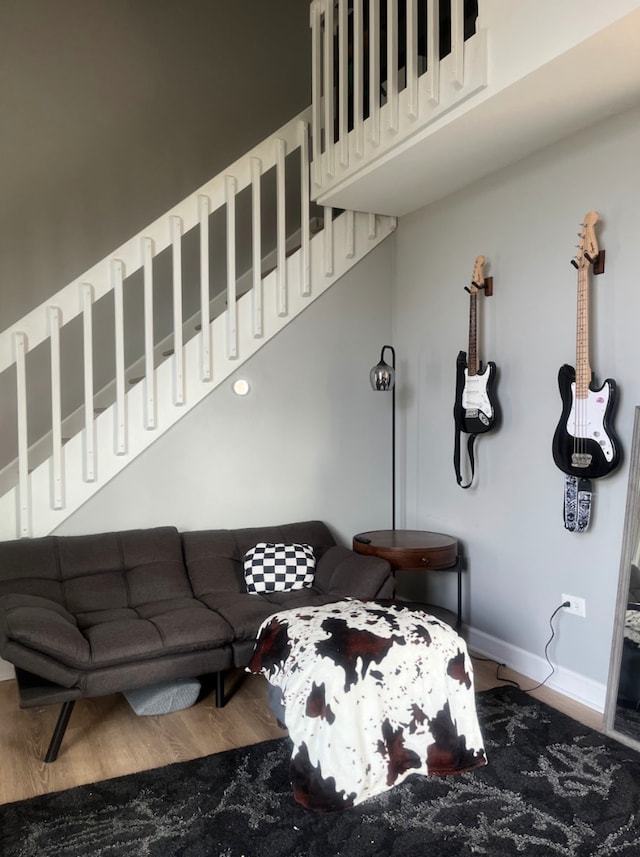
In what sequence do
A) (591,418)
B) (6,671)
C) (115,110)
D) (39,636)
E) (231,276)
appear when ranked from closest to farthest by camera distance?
(39,636) < (591,418) < (6,671) < (231,276) < (115,110)

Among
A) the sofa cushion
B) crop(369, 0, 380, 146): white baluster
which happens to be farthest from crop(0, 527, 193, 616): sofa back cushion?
crop(369, 0, 380, 146): white baluster

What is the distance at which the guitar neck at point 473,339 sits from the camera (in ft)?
11.5

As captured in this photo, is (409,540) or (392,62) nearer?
(392,62)

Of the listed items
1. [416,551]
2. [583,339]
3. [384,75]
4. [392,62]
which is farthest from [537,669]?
[384,75]

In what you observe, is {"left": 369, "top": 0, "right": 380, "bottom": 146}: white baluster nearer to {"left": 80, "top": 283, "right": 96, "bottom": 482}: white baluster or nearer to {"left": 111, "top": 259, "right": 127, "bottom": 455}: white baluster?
{"left": 111, "top": 259, "right": 127, "bottom": 455}: white baluster

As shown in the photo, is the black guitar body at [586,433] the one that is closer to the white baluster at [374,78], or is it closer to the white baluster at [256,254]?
the white baluster at [374,78]

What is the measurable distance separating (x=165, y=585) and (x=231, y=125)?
341 centimetres

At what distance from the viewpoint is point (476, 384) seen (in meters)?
3.50

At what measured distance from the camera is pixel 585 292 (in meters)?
2.86

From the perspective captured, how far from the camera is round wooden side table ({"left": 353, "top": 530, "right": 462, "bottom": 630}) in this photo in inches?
133

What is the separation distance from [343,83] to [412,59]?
65cm

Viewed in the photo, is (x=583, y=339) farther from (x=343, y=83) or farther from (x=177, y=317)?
(x=177, y=317)

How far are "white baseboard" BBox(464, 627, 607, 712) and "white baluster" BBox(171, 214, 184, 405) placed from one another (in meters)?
2.01

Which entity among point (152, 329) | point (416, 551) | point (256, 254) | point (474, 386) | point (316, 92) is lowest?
point (416, 551)
